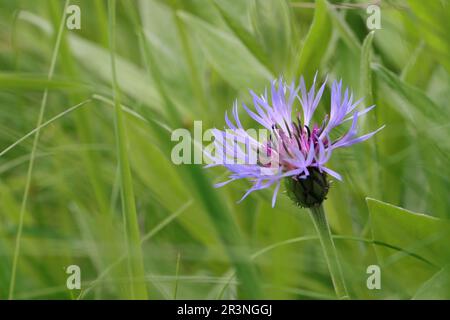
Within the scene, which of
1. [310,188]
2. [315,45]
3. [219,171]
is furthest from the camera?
[219,171]

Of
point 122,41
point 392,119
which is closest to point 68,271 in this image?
point 392,119

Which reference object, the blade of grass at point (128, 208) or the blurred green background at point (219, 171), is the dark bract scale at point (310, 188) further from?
the blade of grass at point (128, 208)

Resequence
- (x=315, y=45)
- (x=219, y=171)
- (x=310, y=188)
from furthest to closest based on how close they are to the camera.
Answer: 1. (x=219, y=171)
2. (x=315, y=45)
3. (x=310, y=188)

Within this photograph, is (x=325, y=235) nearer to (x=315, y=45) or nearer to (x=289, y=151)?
(x=289, y=151)

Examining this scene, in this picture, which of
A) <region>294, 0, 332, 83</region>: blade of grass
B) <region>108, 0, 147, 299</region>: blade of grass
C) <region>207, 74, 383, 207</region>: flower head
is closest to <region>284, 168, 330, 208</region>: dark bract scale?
<region>207, 74, 383, 207</region>: flower head

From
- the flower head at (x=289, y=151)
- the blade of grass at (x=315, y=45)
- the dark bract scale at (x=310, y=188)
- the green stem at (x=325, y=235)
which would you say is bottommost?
the green stem at (x=325, y=235)

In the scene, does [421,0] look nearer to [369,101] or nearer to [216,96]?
[369,101]

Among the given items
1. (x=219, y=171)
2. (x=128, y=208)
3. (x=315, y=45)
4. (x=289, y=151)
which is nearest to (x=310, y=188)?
(x=289, y=151)

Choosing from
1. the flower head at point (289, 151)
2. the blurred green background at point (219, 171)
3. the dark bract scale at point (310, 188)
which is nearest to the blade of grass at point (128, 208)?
the blurred green background at point (219, 171)
